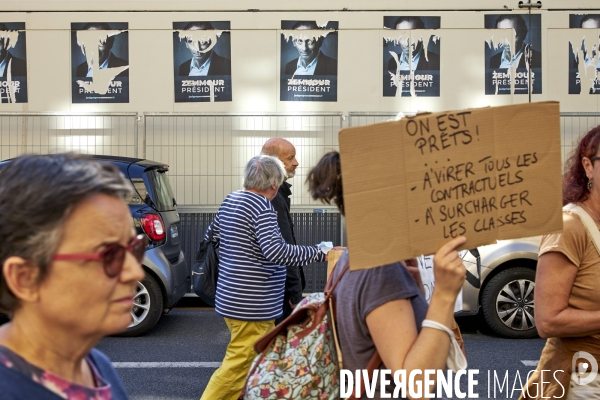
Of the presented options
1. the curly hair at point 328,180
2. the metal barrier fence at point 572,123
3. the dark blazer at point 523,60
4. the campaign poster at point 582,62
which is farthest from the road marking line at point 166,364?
the campaign poster at point 582,62

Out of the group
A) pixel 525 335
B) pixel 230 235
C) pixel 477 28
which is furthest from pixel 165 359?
pixel 477 28

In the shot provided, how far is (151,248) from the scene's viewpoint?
748cm

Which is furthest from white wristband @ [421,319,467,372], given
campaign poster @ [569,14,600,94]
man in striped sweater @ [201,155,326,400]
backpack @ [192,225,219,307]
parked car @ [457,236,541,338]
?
campaign poster @ [569,14,600,94]

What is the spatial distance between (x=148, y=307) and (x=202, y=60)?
14.1 ft

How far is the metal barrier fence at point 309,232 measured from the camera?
916 centimetres

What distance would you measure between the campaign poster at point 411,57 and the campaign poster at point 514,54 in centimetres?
76

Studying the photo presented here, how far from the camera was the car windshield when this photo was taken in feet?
24.8

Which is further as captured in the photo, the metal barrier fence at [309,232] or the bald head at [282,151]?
the metal barrier fence at [309,232]

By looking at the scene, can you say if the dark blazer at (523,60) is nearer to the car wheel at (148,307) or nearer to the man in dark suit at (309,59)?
the man in dark suit at (309,59)

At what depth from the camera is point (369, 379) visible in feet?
7.39

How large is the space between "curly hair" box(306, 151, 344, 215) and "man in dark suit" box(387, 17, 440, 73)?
8.19 metres

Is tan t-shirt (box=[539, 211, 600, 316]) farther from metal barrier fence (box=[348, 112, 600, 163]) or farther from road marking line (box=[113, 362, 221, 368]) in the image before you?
metal barrier fence (box=[348, 112, 600, 163])

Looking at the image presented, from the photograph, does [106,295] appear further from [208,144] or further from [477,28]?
[477,28]

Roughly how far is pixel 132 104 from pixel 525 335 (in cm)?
633
